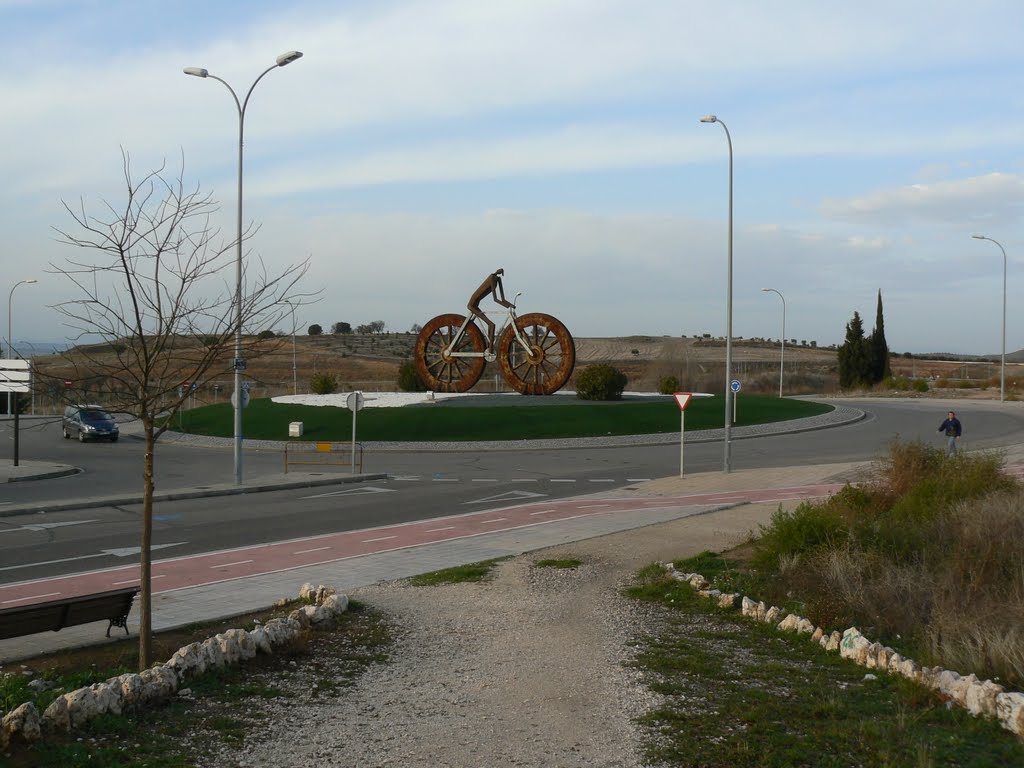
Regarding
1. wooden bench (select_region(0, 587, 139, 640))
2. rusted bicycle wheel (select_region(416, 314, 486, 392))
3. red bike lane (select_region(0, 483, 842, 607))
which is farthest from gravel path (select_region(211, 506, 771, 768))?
rusted bicycle wheel (select_region(416, 314, 486, 392))

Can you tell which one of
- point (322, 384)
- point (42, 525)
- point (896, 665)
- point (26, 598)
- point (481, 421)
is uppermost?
point (322, 384)

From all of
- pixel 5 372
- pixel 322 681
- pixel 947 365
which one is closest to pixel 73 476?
A: pixel 5 372

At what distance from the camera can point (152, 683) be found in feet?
23.4

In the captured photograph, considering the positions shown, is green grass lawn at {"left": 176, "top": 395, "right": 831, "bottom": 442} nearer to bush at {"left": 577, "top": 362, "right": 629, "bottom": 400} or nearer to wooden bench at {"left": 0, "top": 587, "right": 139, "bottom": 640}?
bush at {"left": 577, "top": 362, "right": 629, "bottom": 400}

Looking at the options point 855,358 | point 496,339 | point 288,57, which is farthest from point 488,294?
point 855,358

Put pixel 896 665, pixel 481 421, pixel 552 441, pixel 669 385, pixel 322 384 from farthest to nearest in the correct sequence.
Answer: pixel 669 385
pixel 322 384
pixel 481 421
pixel 552 441
pixel 896 665

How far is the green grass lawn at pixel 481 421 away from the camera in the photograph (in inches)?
1497

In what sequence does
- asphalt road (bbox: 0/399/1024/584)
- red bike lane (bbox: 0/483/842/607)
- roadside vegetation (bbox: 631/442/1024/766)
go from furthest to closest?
asphalt road (bbox: 0/399/1024/584) → red bike lane (bbox: 0/483/842/607) → roadside vegetation (bbox: 631/442/1024/766)

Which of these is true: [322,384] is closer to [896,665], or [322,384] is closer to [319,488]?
[319,488]

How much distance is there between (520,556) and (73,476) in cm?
1748

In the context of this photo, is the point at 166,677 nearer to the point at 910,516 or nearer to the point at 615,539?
the point at 615,539

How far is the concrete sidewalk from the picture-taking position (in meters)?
9.93

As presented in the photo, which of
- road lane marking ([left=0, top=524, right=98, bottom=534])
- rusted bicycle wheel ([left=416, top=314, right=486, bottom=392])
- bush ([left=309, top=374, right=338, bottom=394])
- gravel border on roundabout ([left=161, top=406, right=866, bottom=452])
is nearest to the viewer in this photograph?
road lane marking ([left=0, top=524, right=98, bottom=534])

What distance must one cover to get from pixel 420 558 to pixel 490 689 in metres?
6.56
